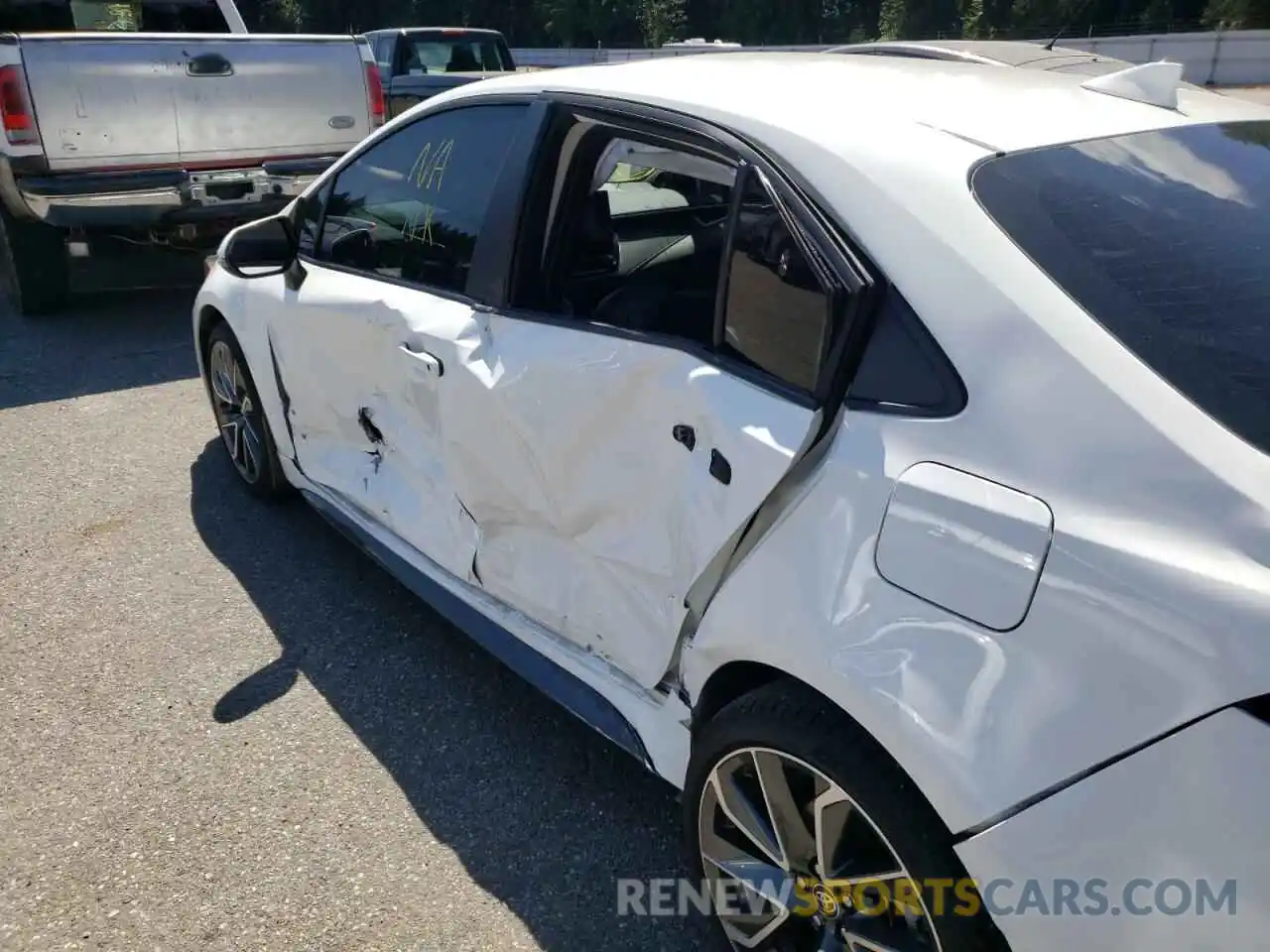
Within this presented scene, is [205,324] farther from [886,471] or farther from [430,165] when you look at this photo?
[886,471]

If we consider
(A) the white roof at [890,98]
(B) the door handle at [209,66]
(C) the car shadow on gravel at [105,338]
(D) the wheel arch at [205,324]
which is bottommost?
(C) the car shadow on gravel at [105,338]

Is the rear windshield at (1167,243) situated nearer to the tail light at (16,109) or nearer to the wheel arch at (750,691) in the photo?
the wheel arch at (750,691)

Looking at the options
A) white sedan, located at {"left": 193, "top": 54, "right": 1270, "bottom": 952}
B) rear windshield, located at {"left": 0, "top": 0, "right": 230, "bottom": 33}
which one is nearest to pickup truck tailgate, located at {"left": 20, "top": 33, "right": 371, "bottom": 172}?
rear windshield, located at {"left": 0, "top": 0, "right": 230, "bottom": 33}

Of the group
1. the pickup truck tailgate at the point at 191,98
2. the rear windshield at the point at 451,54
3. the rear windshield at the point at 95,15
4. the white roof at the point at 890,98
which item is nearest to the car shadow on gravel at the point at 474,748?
the white roof at the point at 890,98

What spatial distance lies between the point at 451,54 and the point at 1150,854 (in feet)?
44.6

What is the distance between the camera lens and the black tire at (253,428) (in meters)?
3.99

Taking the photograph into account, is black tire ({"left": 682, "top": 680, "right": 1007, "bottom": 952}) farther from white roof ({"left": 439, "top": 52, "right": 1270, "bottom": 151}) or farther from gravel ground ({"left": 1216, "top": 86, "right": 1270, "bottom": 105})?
gravel ground ({"left": 1216, "top": 86, "right": 1270, "bottom": 105})

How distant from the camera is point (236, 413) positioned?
4.28 metres

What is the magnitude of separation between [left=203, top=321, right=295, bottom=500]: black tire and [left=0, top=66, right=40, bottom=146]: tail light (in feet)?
8.53

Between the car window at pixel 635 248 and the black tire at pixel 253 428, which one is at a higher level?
the car window at pixel 635 248

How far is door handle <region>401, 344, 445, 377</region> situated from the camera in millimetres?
2709

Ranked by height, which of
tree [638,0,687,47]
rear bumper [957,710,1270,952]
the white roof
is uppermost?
the white roof

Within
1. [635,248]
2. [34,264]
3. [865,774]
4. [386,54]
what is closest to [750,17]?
[386,54]

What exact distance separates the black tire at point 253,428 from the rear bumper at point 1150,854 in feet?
10.5
